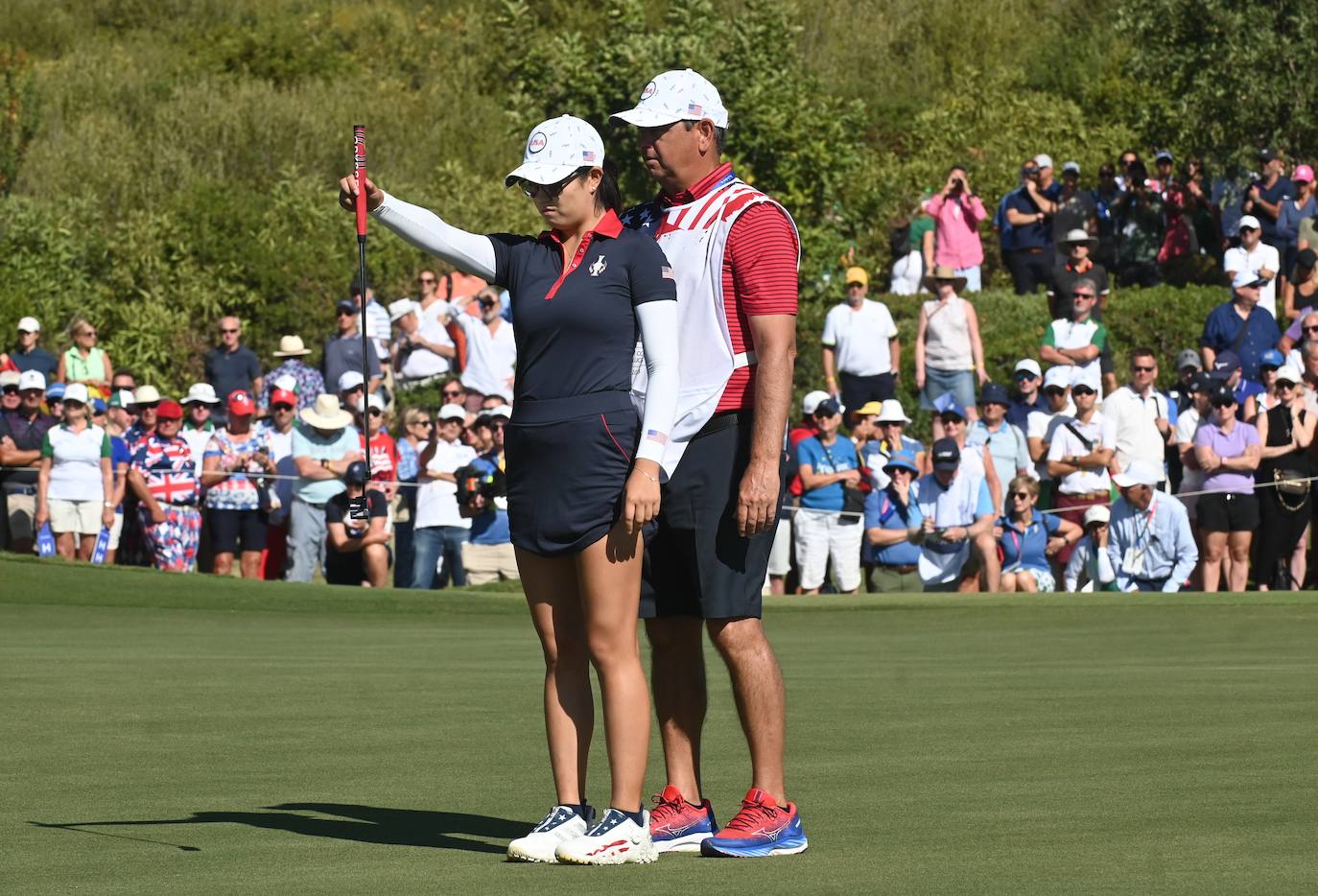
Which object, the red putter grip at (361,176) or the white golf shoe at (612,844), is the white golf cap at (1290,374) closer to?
the red putter grip at (361,176)

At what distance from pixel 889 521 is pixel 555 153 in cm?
1131

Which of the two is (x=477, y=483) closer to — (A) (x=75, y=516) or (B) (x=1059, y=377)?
(A) (x=75, y=516)

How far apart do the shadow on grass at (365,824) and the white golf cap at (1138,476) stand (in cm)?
1063

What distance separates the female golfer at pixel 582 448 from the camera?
19.7 ft

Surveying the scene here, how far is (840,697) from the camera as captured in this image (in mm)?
9898

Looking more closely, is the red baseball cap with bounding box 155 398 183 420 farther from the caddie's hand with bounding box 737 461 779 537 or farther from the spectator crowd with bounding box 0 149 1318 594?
the caddie's hand with bounding box 737 461 779 537

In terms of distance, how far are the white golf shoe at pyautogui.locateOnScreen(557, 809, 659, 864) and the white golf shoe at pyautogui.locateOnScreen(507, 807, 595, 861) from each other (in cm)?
2

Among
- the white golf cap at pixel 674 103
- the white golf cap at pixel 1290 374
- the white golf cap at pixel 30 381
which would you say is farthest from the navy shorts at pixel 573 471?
the white golf cap at pixel 30 381

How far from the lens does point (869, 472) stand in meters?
17.2

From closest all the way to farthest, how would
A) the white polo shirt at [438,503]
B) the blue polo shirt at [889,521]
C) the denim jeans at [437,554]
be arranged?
the blue polo shirt at [889,521] → the white polo shirt at [438,503] → the denim jeans at [437,554]

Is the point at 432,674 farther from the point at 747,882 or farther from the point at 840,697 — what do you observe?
the point at 747,882

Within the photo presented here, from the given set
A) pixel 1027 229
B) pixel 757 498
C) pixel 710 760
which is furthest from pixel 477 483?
pixel 757 498

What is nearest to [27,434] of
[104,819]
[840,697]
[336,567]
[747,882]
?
[336,567]

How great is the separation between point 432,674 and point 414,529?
6.94m
